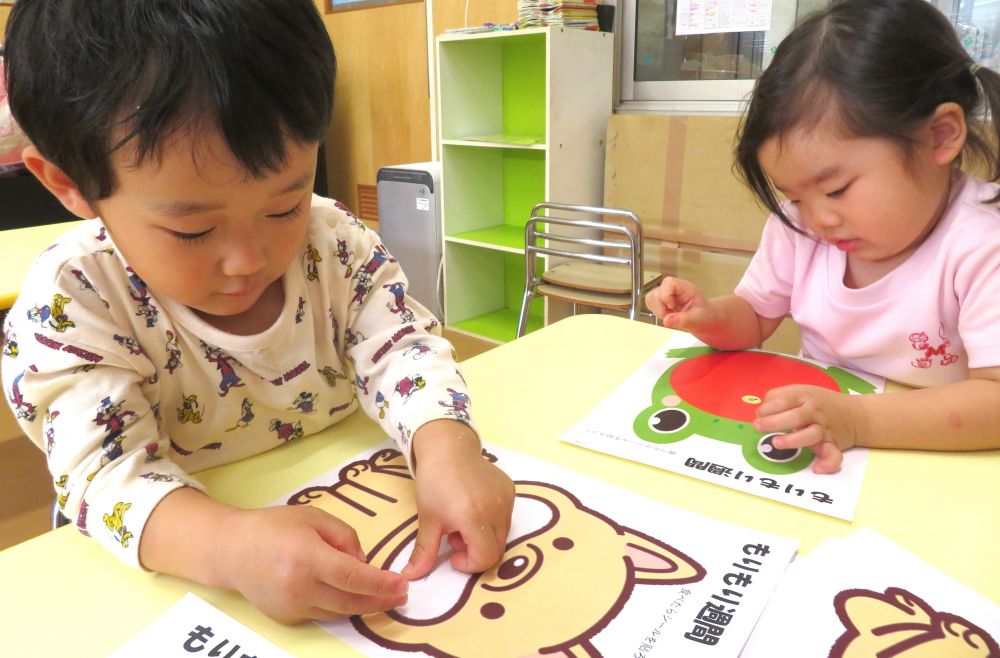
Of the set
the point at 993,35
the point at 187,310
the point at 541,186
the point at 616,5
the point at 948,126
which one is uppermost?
the point at 616,5

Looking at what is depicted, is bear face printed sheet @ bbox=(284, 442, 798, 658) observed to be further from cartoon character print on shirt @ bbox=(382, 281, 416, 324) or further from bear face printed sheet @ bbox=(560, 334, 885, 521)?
cartoon character print on shirt @ bbox=(382, 281, 416, 324)

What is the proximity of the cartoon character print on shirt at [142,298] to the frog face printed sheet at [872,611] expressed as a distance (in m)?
0.49

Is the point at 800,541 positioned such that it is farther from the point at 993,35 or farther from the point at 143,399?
the point at 993,35

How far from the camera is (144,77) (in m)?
0.44

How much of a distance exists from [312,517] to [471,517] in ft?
0.35

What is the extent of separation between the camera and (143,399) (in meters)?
0.54

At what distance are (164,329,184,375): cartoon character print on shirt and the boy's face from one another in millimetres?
44

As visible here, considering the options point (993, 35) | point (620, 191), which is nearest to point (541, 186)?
point (620, 191)

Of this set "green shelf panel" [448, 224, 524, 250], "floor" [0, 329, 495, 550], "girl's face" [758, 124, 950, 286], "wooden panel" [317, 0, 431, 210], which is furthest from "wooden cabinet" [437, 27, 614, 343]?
"girl's face" [758, 124, 950, 286]

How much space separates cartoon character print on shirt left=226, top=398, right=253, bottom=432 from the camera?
2.09 ft

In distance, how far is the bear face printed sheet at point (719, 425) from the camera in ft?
1.86

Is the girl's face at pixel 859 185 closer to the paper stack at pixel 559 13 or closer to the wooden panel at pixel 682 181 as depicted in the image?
the wooden panel at pixel 682 181

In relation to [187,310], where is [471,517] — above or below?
below

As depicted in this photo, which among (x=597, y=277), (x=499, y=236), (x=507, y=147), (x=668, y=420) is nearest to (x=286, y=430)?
(x=668, y=420)
